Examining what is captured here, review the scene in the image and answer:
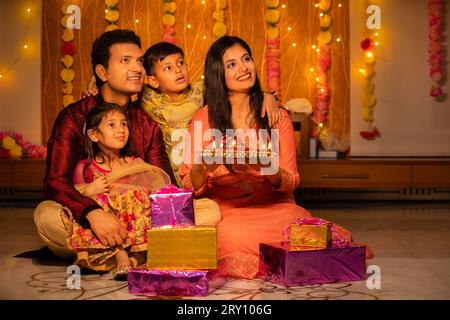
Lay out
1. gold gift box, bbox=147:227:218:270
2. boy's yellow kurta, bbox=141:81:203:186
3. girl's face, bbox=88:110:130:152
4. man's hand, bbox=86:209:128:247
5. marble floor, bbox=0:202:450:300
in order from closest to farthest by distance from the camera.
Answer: marble floor, bbox=0:202:450:300
gold gift box, bbox=147:227:218:270
man's hand, bbox=86:209:128:247
girl's face, bbox=88:110:130:152
boy's yellow kurta, bbox=141:81:203:186

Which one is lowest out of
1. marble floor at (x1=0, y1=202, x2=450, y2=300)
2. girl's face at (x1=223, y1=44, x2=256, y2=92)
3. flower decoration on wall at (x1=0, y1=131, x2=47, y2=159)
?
marble floor at (x1=0, y1=202, x2=450, y2=300)

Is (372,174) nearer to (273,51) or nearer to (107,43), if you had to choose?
(273,51)

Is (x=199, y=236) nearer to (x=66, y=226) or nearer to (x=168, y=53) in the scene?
(x=66, y=226)

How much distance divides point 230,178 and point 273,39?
11.3 feet

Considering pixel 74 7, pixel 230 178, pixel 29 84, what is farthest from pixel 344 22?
pixel 230 178

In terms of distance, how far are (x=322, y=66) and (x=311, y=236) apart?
381cm

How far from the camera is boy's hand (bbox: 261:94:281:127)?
3594 mm

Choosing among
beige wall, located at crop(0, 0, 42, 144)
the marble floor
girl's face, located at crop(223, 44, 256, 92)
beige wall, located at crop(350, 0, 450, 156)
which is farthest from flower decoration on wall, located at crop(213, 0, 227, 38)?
girl's face, located at crop(223, 44, 256, 92)

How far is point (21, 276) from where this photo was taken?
3.22 metres

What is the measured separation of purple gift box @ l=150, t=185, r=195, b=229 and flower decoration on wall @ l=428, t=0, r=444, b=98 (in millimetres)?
4237

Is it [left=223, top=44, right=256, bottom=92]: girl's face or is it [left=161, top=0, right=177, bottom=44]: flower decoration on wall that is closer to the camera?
[left=223, top=44, right=256, bottom=92]: girl's face

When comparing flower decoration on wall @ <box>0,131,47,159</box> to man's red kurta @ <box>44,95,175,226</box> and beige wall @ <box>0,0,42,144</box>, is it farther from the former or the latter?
man's red kurta @ <box>44,95,175,226</box>

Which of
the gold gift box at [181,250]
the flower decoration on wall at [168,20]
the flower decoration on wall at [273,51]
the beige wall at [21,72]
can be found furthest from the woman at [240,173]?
the beige wall at [21,72]

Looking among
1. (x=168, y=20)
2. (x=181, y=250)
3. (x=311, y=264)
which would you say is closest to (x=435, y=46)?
(x=168, y=20)
